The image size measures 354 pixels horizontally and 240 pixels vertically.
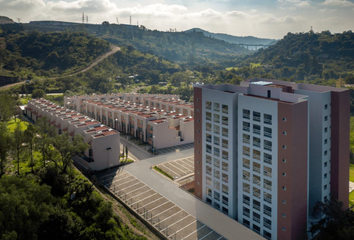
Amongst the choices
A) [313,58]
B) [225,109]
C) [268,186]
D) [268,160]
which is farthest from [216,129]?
[313,58]

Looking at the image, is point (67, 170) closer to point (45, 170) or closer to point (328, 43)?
point (45, 170)

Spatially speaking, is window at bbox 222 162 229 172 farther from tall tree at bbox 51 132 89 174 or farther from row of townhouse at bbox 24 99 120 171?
row of townhouse at bbox 24 99 120 171

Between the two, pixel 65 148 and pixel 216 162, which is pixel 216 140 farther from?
pixel 65 148

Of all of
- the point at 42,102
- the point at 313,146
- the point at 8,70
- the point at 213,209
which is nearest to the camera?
the point at 313,146

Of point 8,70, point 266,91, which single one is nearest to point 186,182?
point 266,91

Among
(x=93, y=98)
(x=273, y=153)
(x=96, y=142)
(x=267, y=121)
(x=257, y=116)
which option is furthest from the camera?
(x=93, y=98)

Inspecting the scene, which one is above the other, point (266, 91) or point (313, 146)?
point (266, 91)

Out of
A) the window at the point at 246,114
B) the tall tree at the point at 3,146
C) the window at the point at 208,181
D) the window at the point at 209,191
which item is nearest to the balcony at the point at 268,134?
the window at the point at 246,114
